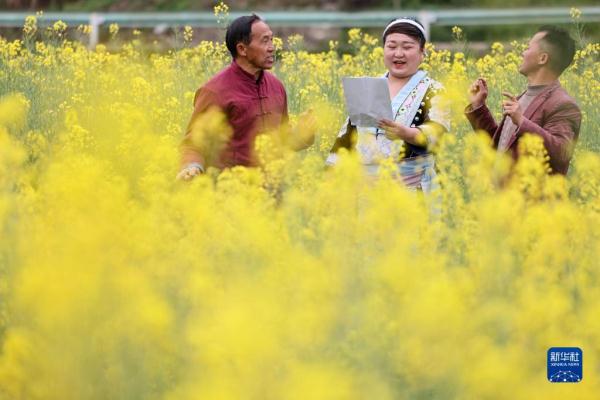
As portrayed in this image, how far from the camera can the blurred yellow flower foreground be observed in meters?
2.93

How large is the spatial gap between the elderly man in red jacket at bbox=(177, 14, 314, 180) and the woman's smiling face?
401 mm

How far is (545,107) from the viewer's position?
4.89 m

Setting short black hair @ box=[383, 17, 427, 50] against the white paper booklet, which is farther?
short black hair @ box=[383, 17, 427, 50]

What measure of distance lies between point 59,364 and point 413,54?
233 cm

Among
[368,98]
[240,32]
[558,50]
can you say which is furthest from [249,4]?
[368,98]

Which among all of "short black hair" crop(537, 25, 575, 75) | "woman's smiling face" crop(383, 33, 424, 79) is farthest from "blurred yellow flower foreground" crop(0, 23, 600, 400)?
"short black hair" crop(537, 25, 575, 75)

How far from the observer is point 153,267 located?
3.50m

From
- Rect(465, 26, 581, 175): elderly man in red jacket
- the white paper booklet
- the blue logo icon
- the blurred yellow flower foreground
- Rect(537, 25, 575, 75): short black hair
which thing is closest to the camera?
the blurred yellow flower foreground

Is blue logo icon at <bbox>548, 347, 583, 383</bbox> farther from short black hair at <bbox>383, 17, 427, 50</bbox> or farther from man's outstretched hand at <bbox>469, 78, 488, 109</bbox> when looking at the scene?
short black hair at <bbox>383, 17, 427, 50</bbox>

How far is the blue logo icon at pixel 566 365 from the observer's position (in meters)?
3.21

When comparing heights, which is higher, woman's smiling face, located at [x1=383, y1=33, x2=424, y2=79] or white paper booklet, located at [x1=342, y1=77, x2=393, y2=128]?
woman's smiling face, located at [x1=383, y1=33, x2=424, y2=79]

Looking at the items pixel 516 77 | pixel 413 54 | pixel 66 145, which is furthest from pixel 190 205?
pixel 516 77

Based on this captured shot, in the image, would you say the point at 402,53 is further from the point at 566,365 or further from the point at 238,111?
the point at 566,365

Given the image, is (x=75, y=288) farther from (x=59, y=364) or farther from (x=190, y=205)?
(x=190, y=205)
